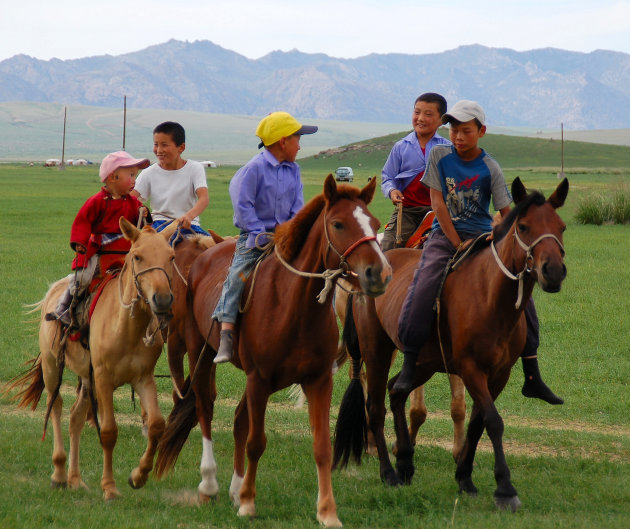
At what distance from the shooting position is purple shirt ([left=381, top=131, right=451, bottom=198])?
807cm

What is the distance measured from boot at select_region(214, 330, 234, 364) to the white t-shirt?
2279 mm

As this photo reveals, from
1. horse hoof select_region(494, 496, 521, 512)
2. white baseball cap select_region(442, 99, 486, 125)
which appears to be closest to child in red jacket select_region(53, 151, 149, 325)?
white baseball cap select_region(442, 99, 486, 125)

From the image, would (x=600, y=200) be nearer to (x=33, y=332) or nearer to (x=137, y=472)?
(x=33, y=332)

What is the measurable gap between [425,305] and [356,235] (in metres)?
1.54

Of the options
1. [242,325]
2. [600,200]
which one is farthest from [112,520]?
[600,200]

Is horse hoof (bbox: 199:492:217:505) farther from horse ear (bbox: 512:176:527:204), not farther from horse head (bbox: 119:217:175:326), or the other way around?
horse ear (bbox: 512:176:527:204)

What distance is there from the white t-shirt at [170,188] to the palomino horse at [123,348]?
1291 mm

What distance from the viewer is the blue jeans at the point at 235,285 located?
19.3 feet

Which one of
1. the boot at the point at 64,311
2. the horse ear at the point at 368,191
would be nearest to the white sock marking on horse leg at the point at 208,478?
the boot at the point at 64,311

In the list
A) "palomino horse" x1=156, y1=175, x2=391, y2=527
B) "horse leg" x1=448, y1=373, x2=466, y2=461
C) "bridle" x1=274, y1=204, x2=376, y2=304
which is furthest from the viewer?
"horse leg" x1=448, y1=373, x2=466, y2=461

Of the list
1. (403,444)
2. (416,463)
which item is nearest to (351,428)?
(403,444)

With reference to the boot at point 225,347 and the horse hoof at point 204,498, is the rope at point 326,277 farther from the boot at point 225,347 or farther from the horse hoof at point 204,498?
the horse hoof at point 204,498

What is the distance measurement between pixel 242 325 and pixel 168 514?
4.60 feet

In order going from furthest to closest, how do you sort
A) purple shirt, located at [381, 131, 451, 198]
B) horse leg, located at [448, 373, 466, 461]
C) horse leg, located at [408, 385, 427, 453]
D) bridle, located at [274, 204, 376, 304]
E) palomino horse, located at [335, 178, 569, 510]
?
purple shirt, located at [381, 131, 451, 198] → horse leg, located at [408, 385, 427, 453] → horse leg, located at [448, 373, 466, 461] → palomino horse, located at [335, 178, 569, 510] → bridle, located at [274, 204, 376, 304]
